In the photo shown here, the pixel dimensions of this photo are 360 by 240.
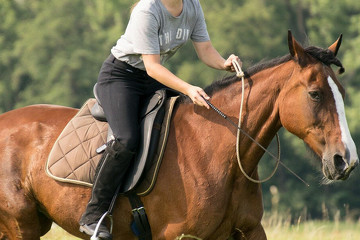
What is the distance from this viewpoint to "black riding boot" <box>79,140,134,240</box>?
586 cm

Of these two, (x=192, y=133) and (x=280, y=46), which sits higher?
(x=192, y=133)

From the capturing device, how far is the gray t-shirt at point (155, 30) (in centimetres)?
583

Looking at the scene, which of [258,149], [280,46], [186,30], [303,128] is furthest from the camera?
[280,46]

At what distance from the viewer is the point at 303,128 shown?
5.41 meters

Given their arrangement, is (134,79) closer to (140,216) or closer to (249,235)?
(140,216)

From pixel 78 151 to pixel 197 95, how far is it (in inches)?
51.8

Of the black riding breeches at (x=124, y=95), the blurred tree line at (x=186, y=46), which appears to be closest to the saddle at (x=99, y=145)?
the black riding breeches at (x=124, y=95)

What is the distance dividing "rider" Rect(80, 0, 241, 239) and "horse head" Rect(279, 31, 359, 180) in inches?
27.9

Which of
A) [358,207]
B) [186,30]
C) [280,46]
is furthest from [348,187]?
[186,30]

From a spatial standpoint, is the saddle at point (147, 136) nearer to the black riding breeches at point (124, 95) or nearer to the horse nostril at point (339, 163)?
the black riding breeches at point (124, 95)

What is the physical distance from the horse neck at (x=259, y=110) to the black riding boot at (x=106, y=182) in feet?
3.08

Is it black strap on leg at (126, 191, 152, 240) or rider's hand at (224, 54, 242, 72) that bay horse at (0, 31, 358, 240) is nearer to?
black strap on leg at (126, 191, 152, 240)

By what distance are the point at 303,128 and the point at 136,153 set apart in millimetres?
1450

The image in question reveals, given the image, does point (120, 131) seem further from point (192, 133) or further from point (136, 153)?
point (192, 133)
